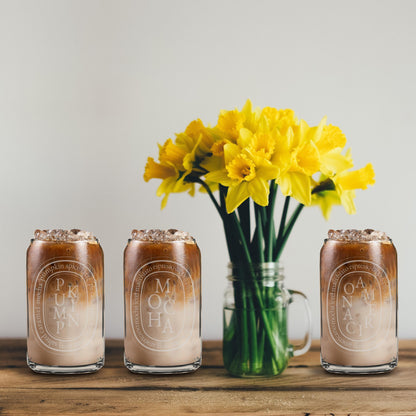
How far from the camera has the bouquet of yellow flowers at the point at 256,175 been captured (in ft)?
2.81

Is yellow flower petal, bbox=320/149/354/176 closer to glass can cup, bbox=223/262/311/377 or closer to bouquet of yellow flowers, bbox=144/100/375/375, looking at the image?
bouquet of yellow flowers, bbox=144/100/375/375

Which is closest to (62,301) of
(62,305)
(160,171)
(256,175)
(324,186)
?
(62,305)

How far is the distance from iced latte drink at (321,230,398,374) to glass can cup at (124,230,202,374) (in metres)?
0.23

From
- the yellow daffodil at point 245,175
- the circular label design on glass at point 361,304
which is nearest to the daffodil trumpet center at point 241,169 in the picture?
the yellow daffodil at point 245,175

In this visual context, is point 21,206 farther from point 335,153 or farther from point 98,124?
point 335,153

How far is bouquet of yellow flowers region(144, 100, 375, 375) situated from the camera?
Answer: 857 millimetres

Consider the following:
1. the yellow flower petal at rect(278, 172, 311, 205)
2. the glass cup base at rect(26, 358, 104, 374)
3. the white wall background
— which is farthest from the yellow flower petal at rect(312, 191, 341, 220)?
the glass cup base at rect(26, 358, 104, 374)

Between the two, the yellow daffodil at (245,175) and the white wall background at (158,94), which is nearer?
the yellow daffodil at (245,175)

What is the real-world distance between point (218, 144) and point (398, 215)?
0.53 metres

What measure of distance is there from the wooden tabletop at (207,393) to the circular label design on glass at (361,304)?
0.21ft

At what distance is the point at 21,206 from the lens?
3.97 feet

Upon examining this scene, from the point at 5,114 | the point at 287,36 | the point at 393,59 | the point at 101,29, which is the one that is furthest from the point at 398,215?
the point at 5,114

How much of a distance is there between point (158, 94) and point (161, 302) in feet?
1.71

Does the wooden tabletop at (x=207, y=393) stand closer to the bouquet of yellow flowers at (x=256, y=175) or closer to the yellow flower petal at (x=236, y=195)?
the bouquet of yellow flowers at (x=256, y=175)
